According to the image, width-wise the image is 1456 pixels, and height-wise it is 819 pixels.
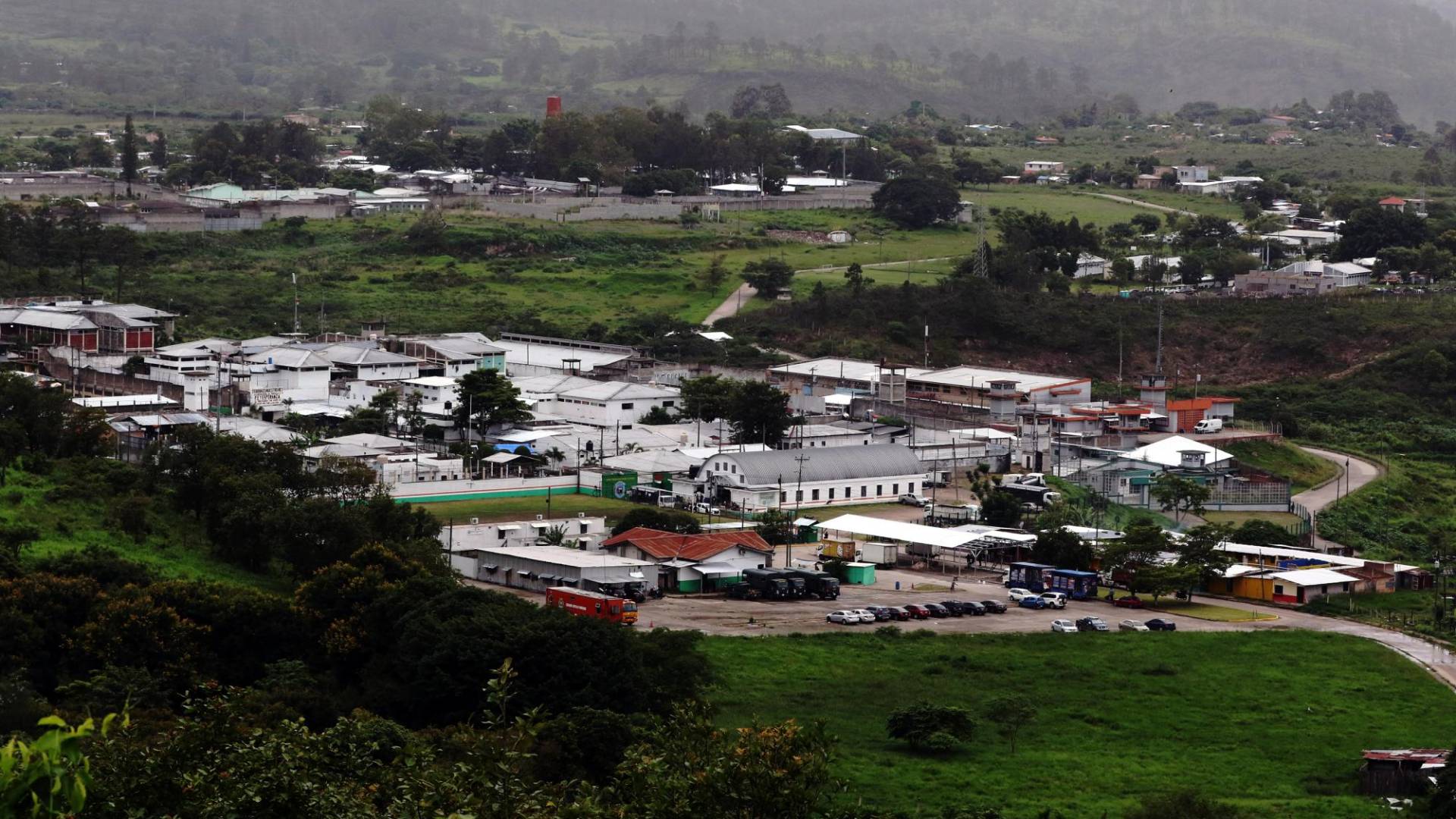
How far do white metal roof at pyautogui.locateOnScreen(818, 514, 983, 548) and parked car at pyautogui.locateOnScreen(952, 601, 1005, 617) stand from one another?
13.8 ft

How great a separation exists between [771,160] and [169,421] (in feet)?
161

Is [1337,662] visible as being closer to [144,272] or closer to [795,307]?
[795,307]

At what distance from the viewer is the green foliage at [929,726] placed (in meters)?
25.1

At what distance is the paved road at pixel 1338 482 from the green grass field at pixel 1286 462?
31 centimetres

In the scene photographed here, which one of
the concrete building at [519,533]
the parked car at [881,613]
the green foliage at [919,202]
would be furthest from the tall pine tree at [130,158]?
the parked car at [881,613]

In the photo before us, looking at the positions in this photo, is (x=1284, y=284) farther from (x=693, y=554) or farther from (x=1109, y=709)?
(x=1109, y=709)

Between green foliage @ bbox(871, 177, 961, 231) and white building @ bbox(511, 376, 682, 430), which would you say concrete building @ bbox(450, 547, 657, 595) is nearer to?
white building @ bbox(511, 376, 682, 430)

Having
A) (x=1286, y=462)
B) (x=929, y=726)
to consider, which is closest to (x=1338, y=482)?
(x=1286, y=462)

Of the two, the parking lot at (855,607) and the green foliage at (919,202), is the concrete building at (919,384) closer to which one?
the parking lot at (855,607)

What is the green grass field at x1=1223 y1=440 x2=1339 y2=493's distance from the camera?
1877 inches

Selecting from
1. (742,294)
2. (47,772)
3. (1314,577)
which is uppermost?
(47,772)

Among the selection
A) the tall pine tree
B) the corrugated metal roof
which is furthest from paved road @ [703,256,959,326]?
the tall pine tree

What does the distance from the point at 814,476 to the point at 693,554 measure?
352 inches

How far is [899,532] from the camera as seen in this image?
38.1 meters
